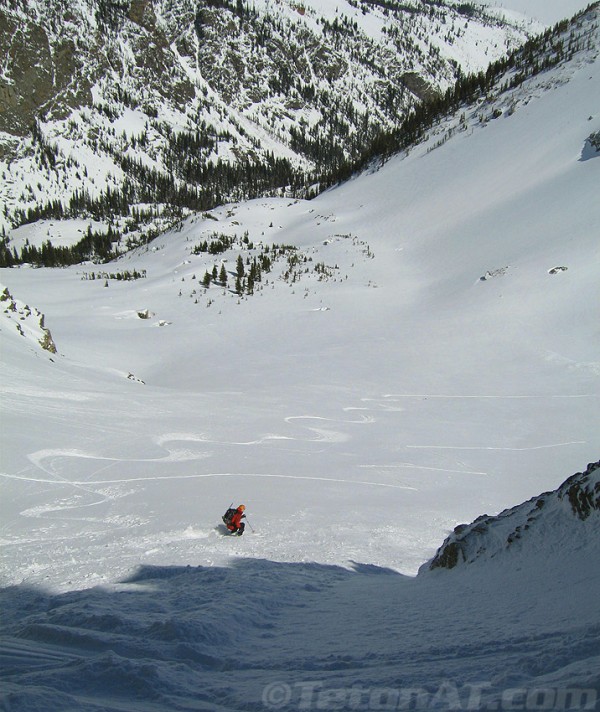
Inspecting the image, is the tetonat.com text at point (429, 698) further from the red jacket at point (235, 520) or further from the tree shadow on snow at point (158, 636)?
the red jacket at point (235, 520)

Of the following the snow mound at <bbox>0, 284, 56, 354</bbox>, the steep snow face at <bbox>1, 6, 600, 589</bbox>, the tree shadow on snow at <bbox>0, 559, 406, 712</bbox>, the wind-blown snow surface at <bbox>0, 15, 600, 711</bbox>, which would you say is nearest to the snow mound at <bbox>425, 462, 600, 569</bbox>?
the wind-blown snow surface at <bbox>0, 15, 600, 711</bbox>

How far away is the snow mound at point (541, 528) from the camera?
2751 millimetres

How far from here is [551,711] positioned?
136 centimetres

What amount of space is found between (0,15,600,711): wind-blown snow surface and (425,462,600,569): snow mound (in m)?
A: 0.13

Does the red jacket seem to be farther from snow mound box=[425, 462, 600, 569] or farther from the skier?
snow mound box=[425, 462, 600, 569]

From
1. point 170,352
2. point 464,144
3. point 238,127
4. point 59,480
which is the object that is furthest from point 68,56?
point 59,480

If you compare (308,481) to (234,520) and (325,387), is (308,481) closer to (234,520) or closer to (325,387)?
(234,520)

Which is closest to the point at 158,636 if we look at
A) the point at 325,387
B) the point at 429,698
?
the point at 429,698

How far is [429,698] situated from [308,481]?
556 centimetres

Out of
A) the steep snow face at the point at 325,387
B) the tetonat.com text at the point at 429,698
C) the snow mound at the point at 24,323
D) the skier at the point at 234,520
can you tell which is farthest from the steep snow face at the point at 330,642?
the snow mound at the point at 24,323

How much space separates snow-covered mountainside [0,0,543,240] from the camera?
11444 centimetres

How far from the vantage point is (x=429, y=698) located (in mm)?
1720

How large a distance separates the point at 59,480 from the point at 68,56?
162m

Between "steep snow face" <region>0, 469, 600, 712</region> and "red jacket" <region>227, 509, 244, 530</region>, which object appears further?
"red jacket" <region>227, 509, 244, 530</region>
